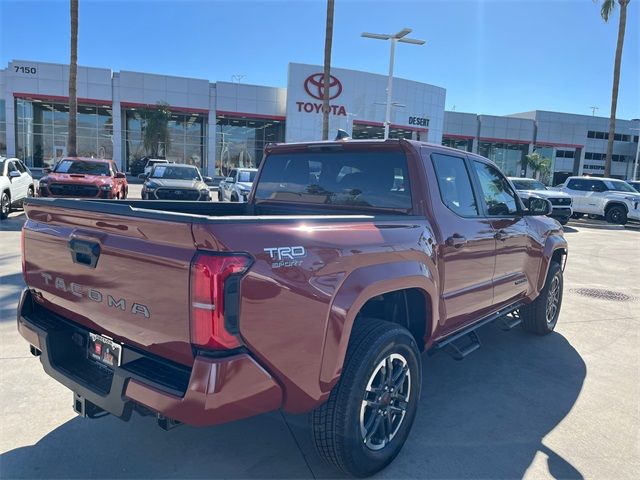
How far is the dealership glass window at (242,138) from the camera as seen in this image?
40906 millimetres

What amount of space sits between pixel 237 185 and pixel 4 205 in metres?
6.51

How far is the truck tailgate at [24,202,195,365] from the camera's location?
2027 millimetres

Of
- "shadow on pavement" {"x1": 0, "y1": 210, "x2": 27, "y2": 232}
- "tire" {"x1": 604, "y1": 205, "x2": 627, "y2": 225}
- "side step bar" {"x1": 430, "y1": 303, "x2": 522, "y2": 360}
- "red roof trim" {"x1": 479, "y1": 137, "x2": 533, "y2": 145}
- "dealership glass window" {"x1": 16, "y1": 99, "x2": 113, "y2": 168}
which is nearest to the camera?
"side step bar" {"x1": 430, "y1": 303, "x2": 522, "y2": 360}

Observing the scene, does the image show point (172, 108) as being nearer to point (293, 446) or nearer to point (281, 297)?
point (293, 446)

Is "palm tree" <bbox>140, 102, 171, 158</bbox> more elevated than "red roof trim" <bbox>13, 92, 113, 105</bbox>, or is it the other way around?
"red roof trim" <bbox>13, 92, 113, 105</bbox>

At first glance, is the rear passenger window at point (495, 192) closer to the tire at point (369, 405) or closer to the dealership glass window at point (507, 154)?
the tire at point (369, 405)

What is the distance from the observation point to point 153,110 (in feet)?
123

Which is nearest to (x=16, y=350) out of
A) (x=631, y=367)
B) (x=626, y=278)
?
(x=631, y=367)

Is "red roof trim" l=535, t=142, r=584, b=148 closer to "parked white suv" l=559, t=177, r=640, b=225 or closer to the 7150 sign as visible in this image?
"parked white suv" l=559, t=177, r=640, b=225

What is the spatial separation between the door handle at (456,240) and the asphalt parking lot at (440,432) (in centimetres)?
126

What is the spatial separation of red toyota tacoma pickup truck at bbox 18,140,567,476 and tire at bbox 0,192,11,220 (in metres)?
10.6

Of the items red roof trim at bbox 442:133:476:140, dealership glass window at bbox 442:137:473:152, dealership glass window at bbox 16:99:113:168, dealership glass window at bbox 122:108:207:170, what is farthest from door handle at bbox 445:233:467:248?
dealership glass window at bbox 442:137:473:152

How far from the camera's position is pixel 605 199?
1938cm

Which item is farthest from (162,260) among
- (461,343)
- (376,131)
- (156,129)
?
(376,131)
